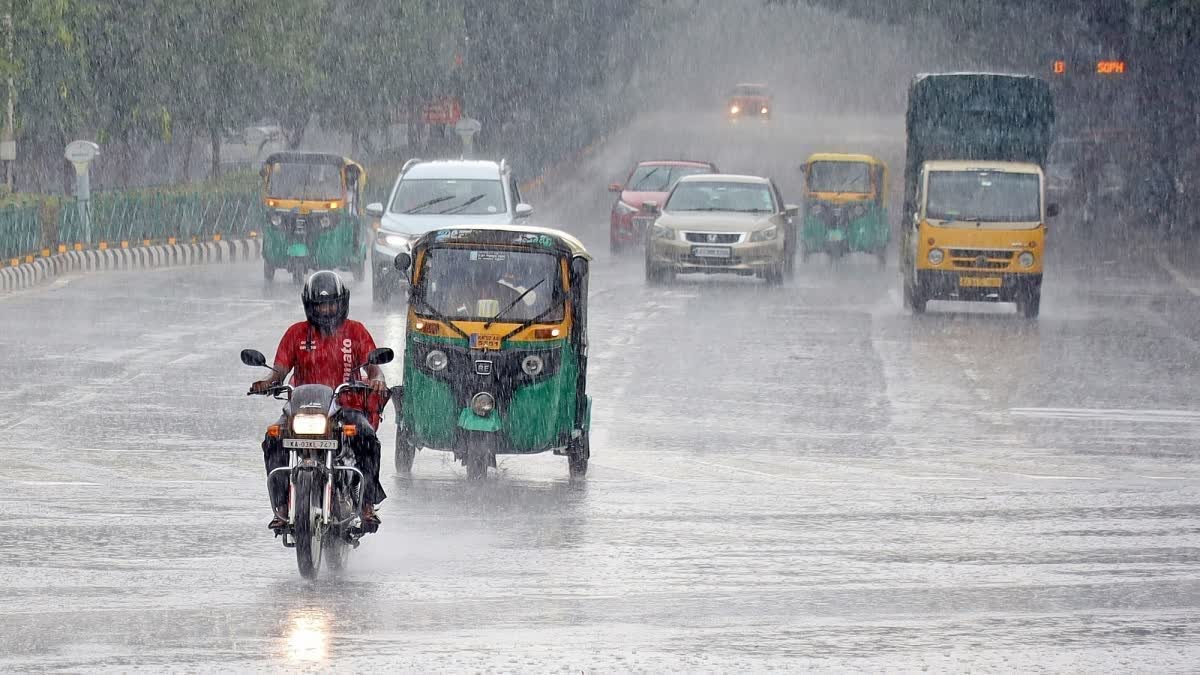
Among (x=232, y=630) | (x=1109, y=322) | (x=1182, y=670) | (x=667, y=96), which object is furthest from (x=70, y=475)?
(x=667, y=96)

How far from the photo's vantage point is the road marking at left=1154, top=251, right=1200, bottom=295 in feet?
113

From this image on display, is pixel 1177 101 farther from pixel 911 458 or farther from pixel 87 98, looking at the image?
pixel 911 458

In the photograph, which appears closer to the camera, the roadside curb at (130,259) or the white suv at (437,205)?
the white suv at (437,205)

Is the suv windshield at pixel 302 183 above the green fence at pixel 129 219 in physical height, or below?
above

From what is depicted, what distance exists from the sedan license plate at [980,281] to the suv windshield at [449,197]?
5.89 meters

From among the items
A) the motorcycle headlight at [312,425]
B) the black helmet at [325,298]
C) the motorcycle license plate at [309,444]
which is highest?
the black helmet at [325,298]

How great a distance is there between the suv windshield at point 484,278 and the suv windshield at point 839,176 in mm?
27853

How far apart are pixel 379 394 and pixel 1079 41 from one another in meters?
65.8

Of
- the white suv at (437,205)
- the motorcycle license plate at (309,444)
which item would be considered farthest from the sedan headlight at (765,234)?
the motorcycle license plate at (309,444)

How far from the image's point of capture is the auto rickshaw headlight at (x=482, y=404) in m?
13.5

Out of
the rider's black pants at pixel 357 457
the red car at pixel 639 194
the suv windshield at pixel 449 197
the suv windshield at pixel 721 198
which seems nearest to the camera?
the rider's black pants at pixel 357 457

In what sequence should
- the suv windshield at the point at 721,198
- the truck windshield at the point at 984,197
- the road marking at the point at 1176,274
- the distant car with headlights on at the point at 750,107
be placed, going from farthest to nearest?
the distant car with headlights on at the point at 750,107 → the road marking at the point at 1176,274 → the suv windshield at the point at 721,198 → the truck windshield at the point at 984,197

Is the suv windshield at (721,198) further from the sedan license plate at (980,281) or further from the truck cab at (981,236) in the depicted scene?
the sedan license plate at (980,281)

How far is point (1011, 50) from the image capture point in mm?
81000
